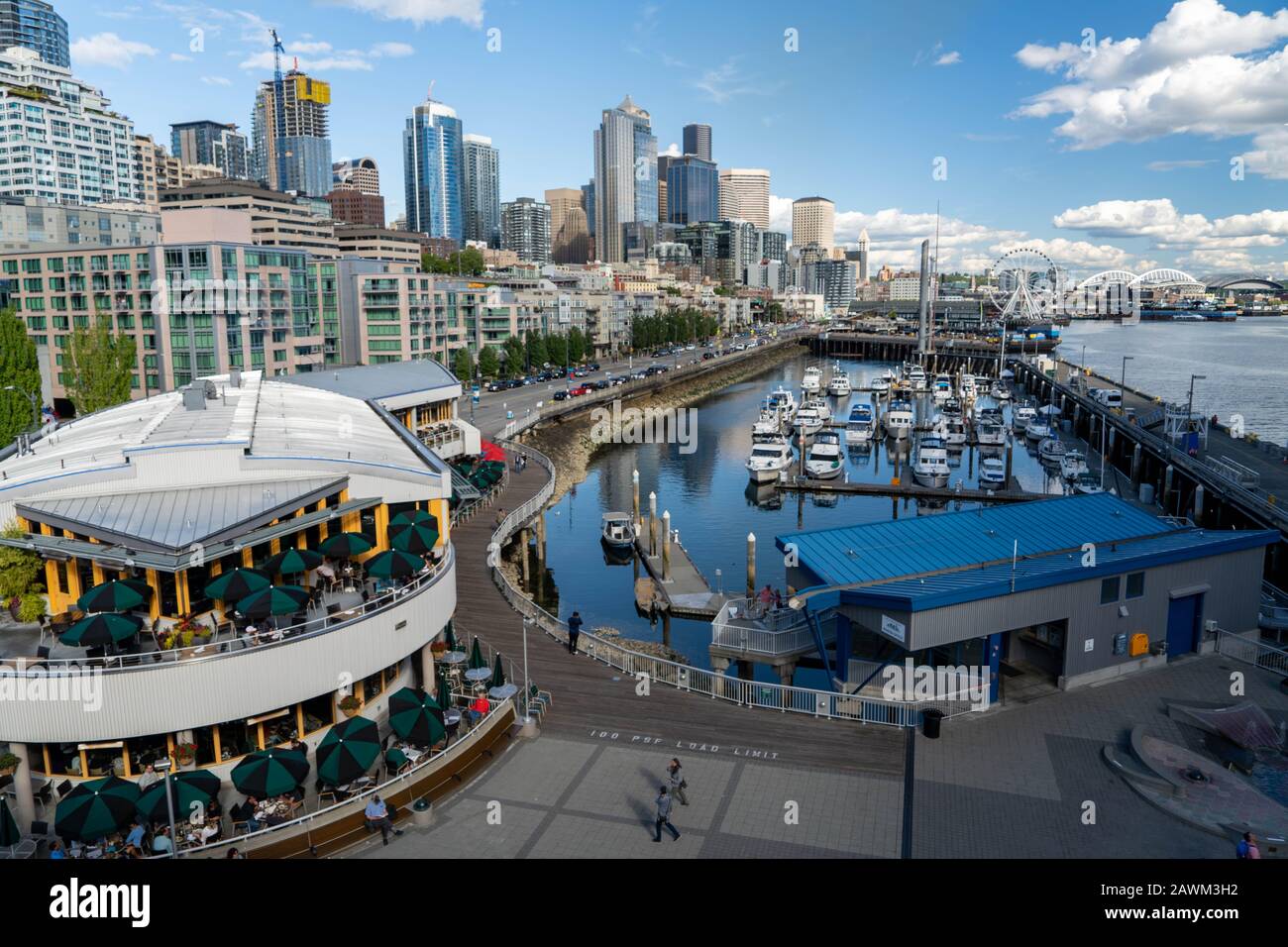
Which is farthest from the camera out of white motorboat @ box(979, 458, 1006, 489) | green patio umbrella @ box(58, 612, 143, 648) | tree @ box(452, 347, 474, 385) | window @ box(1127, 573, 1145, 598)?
tree @ box(452, 347, 474, 385)

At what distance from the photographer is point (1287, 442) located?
89562 mm

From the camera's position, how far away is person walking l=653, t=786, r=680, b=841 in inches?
712

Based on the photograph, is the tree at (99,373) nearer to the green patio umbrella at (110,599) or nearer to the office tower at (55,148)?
the green patio umbrella at (110,599)

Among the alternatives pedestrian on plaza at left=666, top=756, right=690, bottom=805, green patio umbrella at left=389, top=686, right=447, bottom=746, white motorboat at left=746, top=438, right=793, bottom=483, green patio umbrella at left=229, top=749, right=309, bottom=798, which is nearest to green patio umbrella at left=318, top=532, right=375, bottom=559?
green patio umbrella at left=389, top=686, right=447, bottom=746

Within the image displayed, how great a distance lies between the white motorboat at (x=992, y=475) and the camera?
6728cm

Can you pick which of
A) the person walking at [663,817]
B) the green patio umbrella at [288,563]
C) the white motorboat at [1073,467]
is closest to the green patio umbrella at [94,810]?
the green patio umbrella at [288,563]

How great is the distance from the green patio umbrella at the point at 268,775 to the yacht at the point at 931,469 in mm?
56975

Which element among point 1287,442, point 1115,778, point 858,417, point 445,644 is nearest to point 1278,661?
point 1115,778

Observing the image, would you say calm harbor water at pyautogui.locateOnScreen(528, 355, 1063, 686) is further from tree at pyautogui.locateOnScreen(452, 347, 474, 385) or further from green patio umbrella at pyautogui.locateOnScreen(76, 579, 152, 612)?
tree at pyautogui.locateOnScreen(452, 347, 474, 385)

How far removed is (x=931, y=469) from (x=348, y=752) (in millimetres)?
57004

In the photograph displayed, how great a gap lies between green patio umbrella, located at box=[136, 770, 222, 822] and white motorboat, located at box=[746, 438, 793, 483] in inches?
2175

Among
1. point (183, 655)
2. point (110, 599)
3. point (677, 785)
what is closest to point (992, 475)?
point (677, 785)

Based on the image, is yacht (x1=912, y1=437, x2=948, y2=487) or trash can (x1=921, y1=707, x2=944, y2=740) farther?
yacht (x1=912, y1=437, x2=948, y2=487)

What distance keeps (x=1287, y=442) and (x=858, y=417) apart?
41481 millimetres
